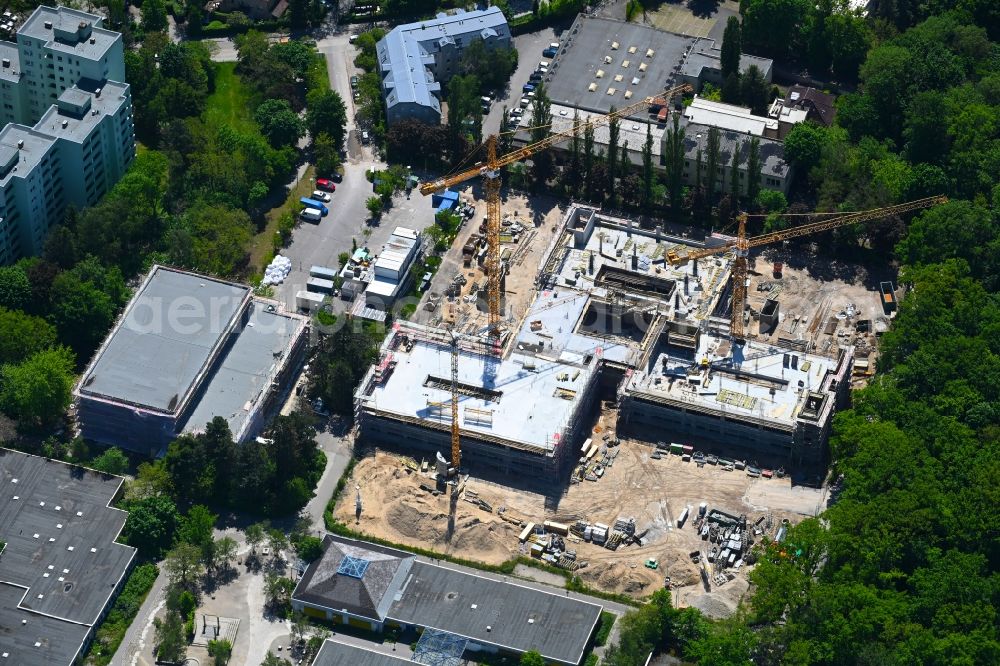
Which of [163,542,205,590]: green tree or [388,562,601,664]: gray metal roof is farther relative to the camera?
[163,542,205,590]: green tree

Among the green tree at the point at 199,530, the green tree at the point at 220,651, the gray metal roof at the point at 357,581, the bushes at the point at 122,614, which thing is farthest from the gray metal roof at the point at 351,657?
the bushes at the point at 122,614

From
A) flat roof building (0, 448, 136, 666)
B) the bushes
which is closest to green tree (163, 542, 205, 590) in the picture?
the bushes

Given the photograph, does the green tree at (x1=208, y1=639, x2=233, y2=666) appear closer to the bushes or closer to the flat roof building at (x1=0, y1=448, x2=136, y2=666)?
the bushes

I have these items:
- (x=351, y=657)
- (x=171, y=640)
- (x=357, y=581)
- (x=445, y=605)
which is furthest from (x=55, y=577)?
(x=445, y=605)

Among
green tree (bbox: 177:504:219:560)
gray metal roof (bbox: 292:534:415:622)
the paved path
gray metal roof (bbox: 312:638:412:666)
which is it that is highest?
green tree (bbox: 177:504:219:560)

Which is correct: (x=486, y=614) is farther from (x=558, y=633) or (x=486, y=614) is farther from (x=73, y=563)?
(x=73, y=563)

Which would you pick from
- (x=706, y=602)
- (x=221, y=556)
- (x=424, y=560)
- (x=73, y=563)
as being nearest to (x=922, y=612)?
(x=706, y=602)
